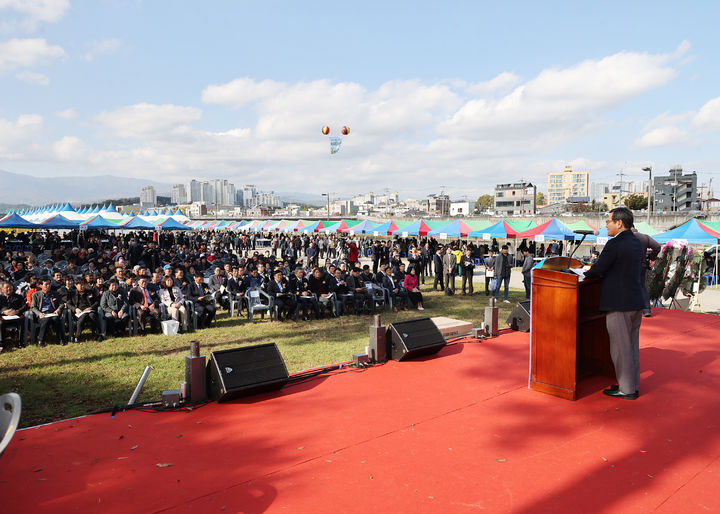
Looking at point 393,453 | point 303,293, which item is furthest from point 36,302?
point 393,453

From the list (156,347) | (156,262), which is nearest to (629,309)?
(156,347)

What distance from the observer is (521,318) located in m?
7.52

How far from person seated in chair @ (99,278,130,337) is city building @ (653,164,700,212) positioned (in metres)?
96.9

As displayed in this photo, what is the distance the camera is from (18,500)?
9.37ft

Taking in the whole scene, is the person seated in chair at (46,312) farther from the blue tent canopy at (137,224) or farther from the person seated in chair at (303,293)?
the blue tent canopy at (137,224)

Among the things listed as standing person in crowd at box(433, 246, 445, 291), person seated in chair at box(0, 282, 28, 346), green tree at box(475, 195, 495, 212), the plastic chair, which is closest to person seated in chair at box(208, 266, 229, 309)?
person seated in chair at box(0, 282, 28, 346)

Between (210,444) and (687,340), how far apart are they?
7.11 metres

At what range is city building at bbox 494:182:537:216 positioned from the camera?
118 m

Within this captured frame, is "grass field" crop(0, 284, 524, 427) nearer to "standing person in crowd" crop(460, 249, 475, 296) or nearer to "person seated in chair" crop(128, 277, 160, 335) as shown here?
"person seated in chair" crop(128, 277, 160, 335)

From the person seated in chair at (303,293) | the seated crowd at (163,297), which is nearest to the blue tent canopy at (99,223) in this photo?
the seated crowd at (163,297)

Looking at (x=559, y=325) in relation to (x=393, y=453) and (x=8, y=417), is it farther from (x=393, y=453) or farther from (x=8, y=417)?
(x=8, y=417)

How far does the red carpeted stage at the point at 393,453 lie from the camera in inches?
112

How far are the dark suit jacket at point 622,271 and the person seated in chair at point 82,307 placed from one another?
8.43 m

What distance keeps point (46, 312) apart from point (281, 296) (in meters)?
4.55
